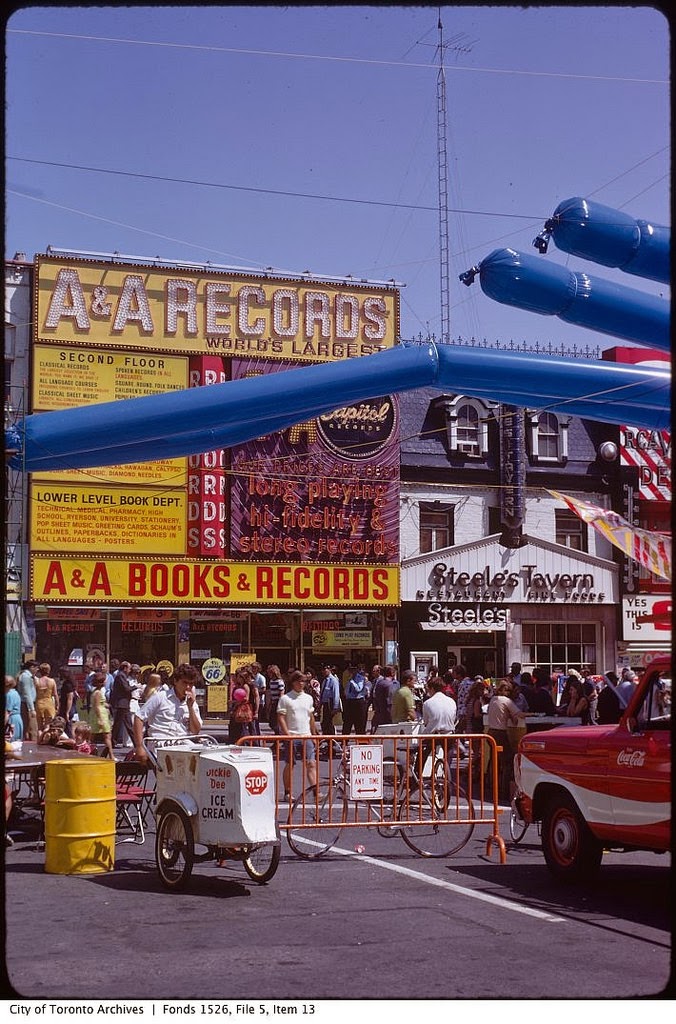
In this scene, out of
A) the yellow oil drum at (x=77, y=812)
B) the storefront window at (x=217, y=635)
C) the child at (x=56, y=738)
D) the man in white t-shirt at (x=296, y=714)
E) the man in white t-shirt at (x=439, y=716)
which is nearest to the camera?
the yellow oil drum at (x=77, y=812)

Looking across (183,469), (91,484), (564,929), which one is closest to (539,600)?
(183,469)

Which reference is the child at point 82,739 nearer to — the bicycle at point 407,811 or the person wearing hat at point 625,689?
the bicycle at point 407,811

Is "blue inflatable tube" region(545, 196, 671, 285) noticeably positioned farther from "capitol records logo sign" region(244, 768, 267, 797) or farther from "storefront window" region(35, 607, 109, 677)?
"storefront window" region(35, 607, 109, 677)

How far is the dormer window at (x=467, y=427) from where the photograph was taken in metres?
36.9

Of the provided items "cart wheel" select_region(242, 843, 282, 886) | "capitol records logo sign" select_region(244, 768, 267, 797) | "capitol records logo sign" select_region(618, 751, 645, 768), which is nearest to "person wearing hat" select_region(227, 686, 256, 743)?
"cart wheel" select_region(242, 843, 282, 886)

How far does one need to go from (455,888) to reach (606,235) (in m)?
5.83

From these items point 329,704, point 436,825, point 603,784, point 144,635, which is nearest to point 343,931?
point 603,784

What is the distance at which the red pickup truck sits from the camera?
9.80 meters

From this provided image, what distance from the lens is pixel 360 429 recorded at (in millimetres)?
35531

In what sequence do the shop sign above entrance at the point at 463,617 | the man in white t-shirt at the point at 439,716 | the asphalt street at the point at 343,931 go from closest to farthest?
the asphalt street at the point at 343,931
the man in white t-shirt at the point at 439,716
the shop sign above entrance at the point at 463,617

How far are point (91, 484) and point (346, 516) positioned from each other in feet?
24.1

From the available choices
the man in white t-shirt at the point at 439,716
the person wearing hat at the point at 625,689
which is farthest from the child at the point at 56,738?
the person wearing hat at the point at 625,689

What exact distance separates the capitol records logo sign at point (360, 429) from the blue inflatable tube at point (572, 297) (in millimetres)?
23457

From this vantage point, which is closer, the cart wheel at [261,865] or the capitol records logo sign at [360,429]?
the cart wheel at [261,865]
